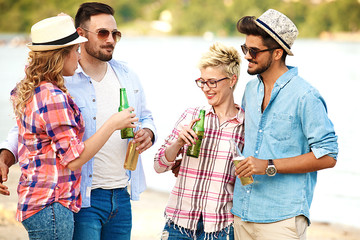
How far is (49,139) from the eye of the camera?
10.6 ft

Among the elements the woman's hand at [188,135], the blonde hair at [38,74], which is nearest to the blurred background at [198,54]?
the woman's hand at [188,135]

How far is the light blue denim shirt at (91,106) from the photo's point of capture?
12.1ft

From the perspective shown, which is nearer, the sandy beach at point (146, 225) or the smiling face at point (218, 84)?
the smiling face at point (218, 84)

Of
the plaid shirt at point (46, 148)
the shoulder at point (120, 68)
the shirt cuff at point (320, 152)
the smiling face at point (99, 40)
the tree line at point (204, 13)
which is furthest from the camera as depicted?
the tree line at point (204, 13)

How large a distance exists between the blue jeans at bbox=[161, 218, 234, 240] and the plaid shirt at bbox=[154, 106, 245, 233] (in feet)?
0.11

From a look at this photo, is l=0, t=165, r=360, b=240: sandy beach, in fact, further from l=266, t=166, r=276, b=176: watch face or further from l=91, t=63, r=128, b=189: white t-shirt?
l=266, t=166, r=276, b=176: watch face

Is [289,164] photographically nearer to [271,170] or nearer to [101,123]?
[271,170]

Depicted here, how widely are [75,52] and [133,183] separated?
1182mm

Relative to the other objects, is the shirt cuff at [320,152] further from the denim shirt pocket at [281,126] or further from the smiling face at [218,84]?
the smiling face at [218,84]

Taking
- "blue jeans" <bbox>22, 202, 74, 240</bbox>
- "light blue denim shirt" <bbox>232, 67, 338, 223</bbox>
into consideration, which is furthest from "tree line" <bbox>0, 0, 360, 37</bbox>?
"blue jeans" <bbox>22, 202, 74, 240</bbox>

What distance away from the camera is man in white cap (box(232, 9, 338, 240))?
11.4ft

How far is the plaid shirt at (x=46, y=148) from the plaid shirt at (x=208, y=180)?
841mm

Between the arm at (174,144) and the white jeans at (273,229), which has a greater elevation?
the arm at (174,144)

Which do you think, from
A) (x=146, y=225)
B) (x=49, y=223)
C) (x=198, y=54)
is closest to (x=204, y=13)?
(x=198, y=54)
